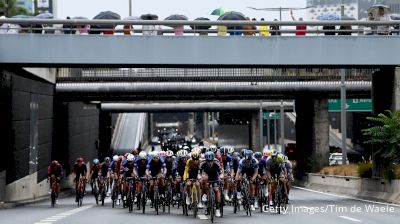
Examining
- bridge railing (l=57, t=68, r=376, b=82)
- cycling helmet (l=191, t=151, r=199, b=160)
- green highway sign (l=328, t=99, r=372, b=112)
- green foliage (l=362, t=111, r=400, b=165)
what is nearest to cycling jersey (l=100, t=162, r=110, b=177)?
A: green foliage (l=362, t=111, r=400, b=165)

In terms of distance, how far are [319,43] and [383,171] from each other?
17.2 ft

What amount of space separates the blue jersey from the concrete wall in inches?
297

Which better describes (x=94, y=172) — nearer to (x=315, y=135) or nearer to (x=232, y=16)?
(x=232, y=16)

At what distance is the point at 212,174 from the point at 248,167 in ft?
11.1

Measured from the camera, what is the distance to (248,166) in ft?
86.7

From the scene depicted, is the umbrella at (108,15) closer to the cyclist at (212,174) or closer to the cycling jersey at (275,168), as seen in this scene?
the cycling jersey at (275,168)

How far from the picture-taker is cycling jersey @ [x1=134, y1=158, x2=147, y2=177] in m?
27.3

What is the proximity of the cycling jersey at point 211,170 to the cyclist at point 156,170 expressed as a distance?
3487mm

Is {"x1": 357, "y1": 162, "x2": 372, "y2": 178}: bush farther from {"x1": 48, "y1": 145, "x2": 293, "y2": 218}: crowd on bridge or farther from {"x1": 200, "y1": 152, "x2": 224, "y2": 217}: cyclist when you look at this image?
{"x1": 200, "y1": 152, "x2": 224, "y2": 217}: cyclist

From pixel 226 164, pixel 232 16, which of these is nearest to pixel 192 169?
pixel 226 164

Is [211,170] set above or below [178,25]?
below

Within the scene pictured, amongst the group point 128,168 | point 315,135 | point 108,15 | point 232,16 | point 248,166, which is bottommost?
point 128,168

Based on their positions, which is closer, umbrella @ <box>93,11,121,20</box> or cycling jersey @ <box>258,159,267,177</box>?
cycling jersey @ <box>258,159,267,177</box>

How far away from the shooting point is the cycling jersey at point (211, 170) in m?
23.1
